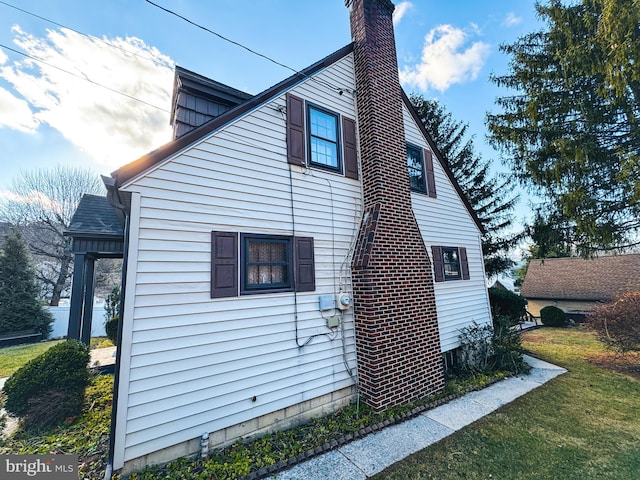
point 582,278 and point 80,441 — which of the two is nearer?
point 80,441

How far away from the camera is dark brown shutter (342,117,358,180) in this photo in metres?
6.01

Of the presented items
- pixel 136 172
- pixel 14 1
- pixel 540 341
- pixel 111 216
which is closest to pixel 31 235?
pixel 111 216

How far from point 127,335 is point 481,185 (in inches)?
717

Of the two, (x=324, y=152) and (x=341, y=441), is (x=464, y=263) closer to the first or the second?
(x=324, y=152)

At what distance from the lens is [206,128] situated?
14.1 ft

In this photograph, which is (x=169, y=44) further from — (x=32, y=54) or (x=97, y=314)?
(x=97, y=314)

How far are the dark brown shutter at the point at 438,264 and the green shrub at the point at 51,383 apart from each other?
8271mm

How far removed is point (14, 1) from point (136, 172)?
314 cm

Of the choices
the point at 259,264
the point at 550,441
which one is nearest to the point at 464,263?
the point at 550,441

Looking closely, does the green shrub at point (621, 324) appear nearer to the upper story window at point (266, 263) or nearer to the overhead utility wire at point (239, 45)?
the upper story window at point (266, 263)

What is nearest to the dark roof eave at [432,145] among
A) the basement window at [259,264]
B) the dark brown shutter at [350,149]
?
the dark brown shutter at [350,149]

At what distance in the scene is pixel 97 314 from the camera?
15617mm

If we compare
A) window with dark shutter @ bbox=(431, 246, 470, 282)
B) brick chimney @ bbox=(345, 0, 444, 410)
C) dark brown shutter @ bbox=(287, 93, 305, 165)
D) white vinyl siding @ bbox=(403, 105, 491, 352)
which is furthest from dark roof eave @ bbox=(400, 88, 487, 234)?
dark brown shutter @ bbox=(287, 93, 305, 165)

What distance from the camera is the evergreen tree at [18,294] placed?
13672mm
